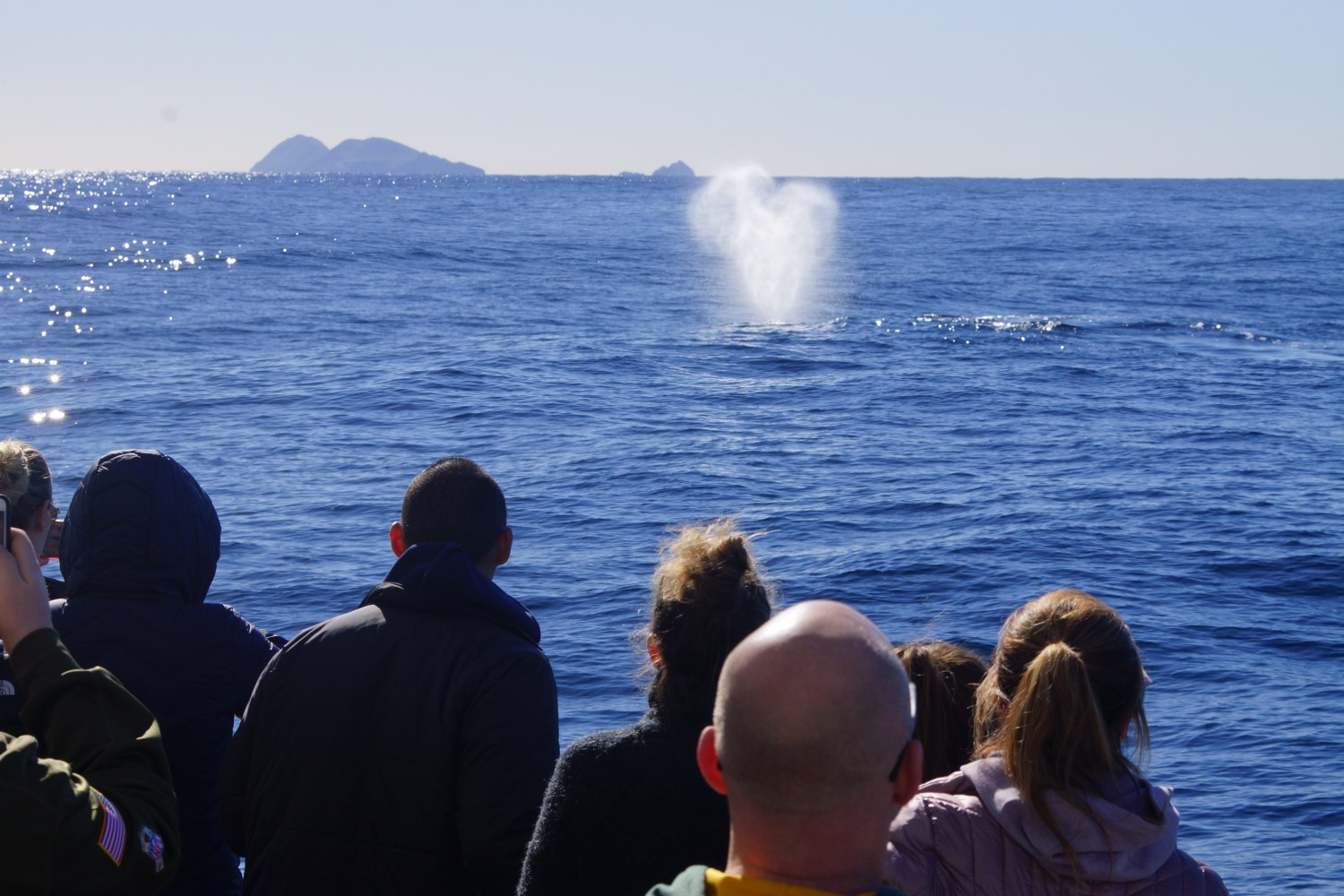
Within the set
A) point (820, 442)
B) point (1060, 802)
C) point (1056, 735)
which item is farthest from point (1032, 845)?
point (820, 442)

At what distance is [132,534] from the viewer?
3693 mm

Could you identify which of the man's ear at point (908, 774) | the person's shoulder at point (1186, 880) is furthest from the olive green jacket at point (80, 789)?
the person's shoulder at point (1186, 880)

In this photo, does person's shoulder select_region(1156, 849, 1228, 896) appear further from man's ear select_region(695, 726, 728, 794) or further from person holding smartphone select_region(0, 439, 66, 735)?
person holding smartphone select_region(0, 439, 66, 735)

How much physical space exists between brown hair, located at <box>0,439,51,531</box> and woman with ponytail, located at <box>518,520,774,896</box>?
1.69 metres

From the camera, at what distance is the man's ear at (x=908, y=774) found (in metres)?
1.89

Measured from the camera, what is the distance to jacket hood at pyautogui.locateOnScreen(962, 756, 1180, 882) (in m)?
2.99

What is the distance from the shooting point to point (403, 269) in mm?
50844

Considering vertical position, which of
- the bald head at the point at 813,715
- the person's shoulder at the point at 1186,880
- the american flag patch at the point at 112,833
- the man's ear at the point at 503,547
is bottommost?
the person's shoulder at the point at 1186,880

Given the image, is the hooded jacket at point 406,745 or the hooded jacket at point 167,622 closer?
the hooded jacket at point 406,745

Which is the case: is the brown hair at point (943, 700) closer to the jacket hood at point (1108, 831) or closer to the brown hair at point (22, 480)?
the jacket hood at point (1108, 831)

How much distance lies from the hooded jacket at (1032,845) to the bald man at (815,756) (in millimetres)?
1216

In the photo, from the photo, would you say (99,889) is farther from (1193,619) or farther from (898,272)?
(898,272)

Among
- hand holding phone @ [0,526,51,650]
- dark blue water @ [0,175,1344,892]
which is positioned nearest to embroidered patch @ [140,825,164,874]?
hand holding phone @ [0,526,51,650]

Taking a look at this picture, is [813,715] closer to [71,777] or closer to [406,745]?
[71,777]
